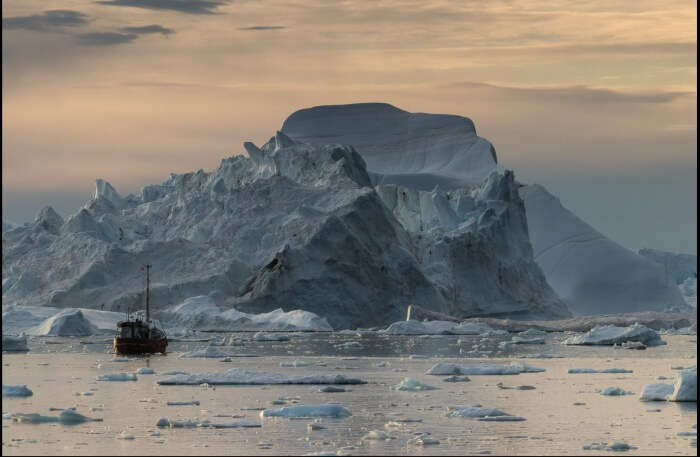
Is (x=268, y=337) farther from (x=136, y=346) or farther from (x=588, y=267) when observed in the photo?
(x=588, y=267)

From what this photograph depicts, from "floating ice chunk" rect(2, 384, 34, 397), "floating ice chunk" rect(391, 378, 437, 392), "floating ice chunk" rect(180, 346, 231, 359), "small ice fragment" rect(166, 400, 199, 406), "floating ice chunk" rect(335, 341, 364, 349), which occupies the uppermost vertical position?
"small ice fragment" rect(166, 400, 199, 406)

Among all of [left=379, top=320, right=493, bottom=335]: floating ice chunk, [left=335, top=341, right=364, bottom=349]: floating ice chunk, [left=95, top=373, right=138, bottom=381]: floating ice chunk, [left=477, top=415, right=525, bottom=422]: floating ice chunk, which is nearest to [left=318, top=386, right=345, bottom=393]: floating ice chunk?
[left=95, top=373, right=138, bottom=381]: floating ice chunk

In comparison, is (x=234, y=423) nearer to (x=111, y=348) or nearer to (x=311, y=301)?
(x=111, y=348)

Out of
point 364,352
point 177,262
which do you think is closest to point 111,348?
point 364,352

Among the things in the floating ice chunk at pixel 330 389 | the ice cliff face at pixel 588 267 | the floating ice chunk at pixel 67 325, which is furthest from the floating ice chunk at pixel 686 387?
the ice cliff face at pixel 588 267

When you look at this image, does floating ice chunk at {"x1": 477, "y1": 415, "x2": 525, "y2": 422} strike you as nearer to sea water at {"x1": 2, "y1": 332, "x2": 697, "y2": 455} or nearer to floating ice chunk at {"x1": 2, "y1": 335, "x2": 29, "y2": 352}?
sea water at {"x1": 2, "y1": 332, "x2": 697, "y2": 455}

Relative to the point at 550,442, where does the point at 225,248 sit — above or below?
below

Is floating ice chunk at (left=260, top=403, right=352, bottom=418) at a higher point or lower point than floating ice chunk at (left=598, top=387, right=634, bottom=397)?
higher
